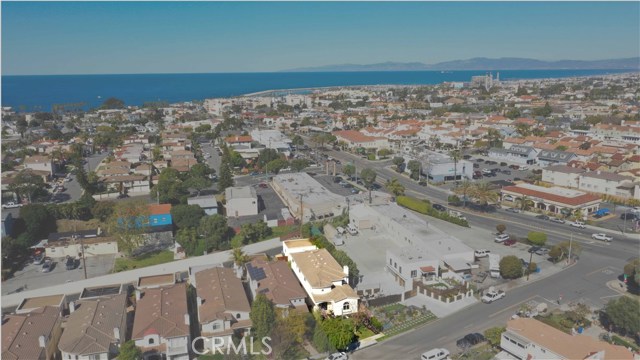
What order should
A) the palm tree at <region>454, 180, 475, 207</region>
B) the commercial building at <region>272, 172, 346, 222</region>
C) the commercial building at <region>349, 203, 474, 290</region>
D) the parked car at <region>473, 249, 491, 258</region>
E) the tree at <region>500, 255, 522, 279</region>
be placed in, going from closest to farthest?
the commercial building at <region>349, 203, 474, 290</region>
the tree at <region>500, 255, 522, 279</region>
the parked car at <region>473, 249, 491, 258</region>
the commercial building at <region>272, 172, 346, 222</region>
the palm tree at <region>454, 180, 475, 207</region>

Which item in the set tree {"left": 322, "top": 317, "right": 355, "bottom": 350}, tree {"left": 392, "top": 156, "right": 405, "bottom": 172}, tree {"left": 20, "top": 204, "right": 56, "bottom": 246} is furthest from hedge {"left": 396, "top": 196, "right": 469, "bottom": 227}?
tree {"left": 20, "top": 204, "right": 56, "bottom": 246}

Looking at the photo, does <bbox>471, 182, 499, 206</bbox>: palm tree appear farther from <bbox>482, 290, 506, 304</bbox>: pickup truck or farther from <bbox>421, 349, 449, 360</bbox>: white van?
<bbox>421, 349, 449, 360</bbox>: white van


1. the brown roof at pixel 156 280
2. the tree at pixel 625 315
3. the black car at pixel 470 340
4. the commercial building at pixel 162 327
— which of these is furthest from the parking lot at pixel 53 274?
the tree at pixel 625 315

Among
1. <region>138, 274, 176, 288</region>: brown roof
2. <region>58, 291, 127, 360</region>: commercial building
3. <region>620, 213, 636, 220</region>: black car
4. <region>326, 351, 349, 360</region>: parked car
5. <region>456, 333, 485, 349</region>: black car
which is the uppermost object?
<region>58, 291, 127, 360</region>: commercial building

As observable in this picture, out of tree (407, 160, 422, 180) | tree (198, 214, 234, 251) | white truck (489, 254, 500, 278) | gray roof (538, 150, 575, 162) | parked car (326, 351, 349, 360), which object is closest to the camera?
parked car (326, 351, 349, 360)

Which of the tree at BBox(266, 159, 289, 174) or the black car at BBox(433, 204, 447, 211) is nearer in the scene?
the black car at BBox(433, 204, 447, 211)

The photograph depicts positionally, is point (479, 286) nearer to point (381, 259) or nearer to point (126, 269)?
point (381, 259)

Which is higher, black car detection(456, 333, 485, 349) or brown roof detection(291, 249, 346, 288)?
brown roof detection(291, 249, 346, 288)
